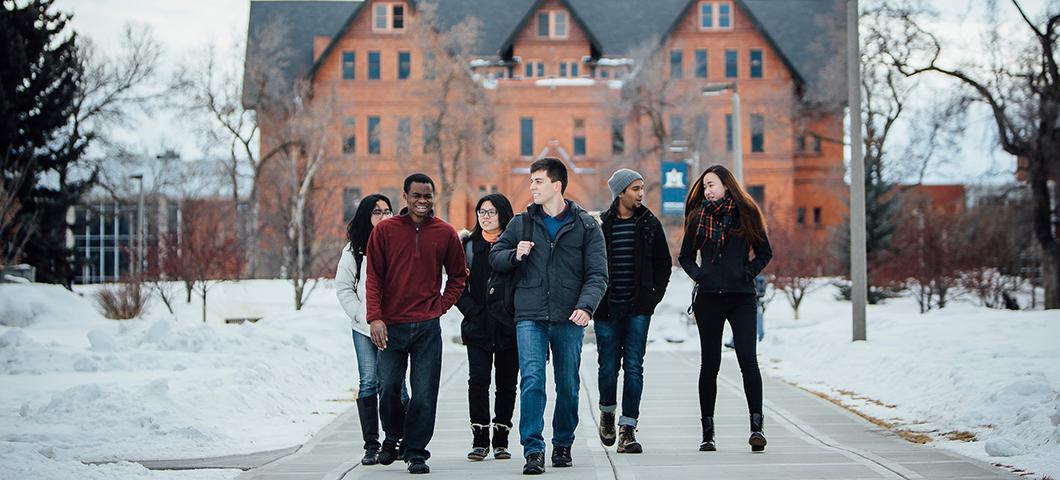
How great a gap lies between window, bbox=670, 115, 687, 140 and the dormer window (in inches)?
363

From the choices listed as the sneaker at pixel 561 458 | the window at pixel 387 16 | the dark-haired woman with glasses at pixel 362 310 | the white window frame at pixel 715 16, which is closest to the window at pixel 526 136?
the window at pixel 387 16

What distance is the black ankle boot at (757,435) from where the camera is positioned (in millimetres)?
9547

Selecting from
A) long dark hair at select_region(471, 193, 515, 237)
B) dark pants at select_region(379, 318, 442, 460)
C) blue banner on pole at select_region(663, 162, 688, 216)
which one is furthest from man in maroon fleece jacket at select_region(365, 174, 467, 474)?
blue banner on pole at select_region(663, 162, 688, 216)

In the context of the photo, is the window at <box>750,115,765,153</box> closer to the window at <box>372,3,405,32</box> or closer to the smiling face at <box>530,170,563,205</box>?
the window at <box>372,3,405,32</box>

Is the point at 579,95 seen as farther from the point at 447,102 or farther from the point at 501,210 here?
the point at 501,210

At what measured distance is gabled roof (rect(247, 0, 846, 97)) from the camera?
224ft

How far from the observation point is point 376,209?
10.1 meters

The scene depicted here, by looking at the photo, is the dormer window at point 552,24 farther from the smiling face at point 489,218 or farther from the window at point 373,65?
the smiling face at point 489,218

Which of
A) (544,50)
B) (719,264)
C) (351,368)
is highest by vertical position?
(544,50)

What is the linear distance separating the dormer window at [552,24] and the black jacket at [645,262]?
195ft

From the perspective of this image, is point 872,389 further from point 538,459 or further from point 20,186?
point 20,186

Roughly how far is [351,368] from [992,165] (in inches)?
926

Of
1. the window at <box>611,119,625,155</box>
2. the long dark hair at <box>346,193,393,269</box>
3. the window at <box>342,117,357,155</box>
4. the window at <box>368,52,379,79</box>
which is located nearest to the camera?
the long dark hair at <box>346,193,393,269</box>

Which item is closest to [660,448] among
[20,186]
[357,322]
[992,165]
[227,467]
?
[357,322]
